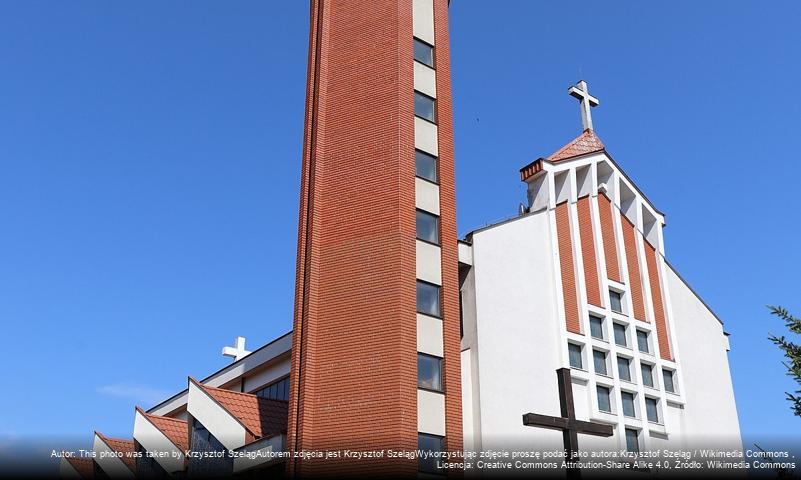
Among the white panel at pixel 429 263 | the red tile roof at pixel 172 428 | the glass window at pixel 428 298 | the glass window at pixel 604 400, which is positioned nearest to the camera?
the glass window at pixel 428 298

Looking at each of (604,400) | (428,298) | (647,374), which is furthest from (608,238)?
(428,298)

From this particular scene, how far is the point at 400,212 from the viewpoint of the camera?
2491 cm

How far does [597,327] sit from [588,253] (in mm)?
2672

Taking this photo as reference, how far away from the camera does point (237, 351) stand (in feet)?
135

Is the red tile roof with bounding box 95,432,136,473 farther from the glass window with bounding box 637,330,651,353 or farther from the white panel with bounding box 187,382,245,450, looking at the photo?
the glass window with bounding box 637,330,651,353

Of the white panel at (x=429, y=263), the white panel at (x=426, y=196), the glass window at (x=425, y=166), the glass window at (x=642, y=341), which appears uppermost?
the glass window at (x=425, y=166)

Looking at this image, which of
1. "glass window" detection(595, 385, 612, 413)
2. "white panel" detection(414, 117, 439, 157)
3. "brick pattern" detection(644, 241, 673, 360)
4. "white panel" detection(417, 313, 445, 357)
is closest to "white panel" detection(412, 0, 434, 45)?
"white panel" detection(414, 117, 439, 157)

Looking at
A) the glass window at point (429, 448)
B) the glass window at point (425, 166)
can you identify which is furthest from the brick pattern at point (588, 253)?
the glass window at point (429, 448)

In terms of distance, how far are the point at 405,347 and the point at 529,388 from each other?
189 inches

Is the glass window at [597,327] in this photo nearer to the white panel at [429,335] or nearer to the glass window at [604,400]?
the glass window at [604,400]

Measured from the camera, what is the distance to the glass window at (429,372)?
23.3m

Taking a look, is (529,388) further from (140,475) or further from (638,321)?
(140,475)

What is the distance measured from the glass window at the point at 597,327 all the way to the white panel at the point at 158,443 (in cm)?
1422

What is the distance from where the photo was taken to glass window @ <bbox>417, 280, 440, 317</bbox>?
80.2 ft
